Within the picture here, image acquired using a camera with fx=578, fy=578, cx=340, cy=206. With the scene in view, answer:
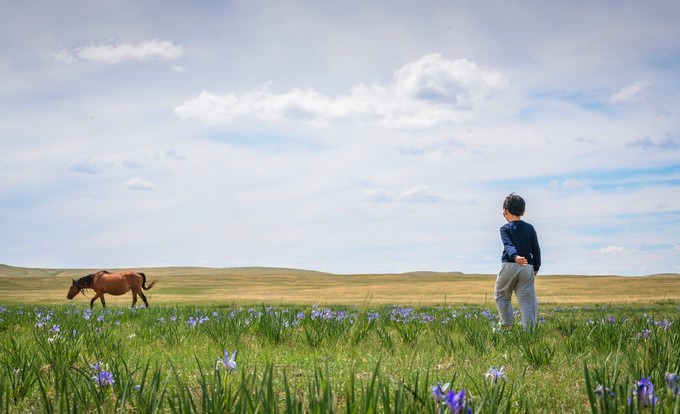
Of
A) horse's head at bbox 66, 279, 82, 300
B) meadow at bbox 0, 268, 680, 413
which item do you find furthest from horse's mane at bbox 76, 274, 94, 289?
meadow at bbox 0, 268, 680, 413

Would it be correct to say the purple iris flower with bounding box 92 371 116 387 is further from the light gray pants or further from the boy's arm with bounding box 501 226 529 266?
the light gray pants

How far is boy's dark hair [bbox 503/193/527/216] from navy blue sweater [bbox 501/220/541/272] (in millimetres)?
192

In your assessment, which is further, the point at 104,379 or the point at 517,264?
the point at 517,264

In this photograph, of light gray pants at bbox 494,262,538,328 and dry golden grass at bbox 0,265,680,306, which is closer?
light gray pants at bbox 494,262,538,328

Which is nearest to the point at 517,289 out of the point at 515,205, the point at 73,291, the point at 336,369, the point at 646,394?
the point at 515,205

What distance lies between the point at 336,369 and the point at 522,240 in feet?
18.5

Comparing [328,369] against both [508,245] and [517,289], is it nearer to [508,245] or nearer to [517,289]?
[508,245]

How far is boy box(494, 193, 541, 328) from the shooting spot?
32.4 ft

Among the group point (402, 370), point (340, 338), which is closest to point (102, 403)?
point (402, 370)

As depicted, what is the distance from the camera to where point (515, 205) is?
1031 cm

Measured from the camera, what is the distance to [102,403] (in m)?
3.85

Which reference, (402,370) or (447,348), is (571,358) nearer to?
(447,348)

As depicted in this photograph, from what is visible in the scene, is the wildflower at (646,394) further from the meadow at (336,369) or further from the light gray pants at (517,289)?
the light gray pants at (517,289)

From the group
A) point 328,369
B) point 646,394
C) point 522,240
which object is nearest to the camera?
point 646,394
